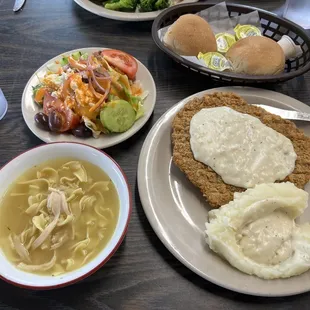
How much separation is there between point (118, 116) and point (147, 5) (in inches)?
44.9

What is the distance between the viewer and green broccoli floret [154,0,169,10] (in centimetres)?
253

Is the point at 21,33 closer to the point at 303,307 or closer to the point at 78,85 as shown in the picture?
the point at 78,85

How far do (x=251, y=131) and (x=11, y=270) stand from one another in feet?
4.17

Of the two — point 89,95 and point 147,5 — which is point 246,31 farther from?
point 89,95

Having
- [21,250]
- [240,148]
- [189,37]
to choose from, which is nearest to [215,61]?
[189,37]

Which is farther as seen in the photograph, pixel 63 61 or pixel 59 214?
pixel 63 61

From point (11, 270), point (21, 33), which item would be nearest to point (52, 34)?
point (21, 33)

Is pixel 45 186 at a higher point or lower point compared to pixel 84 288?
higher

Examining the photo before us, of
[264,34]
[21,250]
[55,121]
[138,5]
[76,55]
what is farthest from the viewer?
[138,5]

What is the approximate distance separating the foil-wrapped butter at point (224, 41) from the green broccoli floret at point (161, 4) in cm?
47

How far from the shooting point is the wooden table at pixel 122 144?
56.1 inches

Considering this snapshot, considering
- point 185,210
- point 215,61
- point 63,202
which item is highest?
point 215,61

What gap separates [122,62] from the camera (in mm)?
2131

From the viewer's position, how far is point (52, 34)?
2.59 metres
